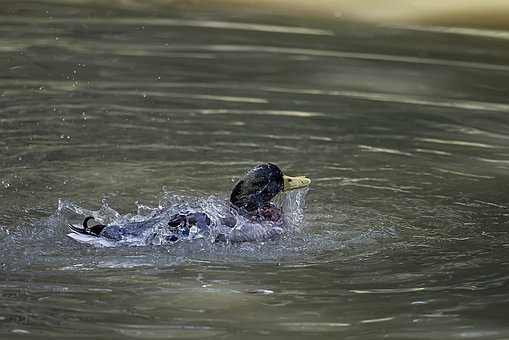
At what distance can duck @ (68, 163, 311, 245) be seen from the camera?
8203mm

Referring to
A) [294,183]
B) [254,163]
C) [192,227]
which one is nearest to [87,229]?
[192,227]

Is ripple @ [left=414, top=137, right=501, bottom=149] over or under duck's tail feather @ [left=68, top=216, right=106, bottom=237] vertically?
over

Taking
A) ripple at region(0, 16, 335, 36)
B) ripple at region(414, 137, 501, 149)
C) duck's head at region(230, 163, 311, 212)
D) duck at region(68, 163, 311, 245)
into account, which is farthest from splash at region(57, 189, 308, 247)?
ripple at region(0, 16, 335, 36)

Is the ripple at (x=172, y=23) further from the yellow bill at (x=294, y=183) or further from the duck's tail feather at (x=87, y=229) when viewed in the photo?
the duck's tail feather at (x=87, y=229)

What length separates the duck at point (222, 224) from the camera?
820cm

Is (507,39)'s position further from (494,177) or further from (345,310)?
(345,310)

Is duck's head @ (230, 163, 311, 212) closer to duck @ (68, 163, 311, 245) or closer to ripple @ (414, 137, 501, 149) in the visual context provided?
duck @ (68, 163, 311, 245)

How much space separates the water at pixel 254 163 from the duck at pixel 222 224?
0.10 metres

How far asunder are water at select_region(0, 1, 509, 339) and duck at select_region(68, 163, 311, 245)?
0.33ft

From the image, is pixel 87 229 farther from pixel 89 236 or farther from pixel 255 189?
pixel 255 189

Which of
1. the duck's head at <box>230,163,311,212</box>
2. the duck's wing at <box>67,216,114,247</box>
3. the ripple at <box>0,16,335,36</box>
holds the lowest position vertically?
the duck's wing at <box>67,216,114,247</box>

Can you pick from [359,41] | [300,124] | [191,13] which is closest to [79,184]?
[300,124]

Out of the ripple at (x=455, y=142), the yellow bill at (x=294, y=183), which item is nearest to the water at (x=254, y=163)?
the ripple at (x=455, y=142)

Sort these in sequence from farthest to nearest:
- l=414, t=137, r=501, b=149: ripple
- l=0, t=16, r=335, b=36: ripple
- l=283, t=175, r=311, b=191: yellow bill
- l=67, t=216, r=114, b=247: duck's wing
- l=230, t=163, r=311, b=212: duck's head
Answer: l=0, t=16, r=335, b=36: ripple → l=414, t=137, r=501, b=149: ripple → l=283, t=175, r=311, b=191: yellow bill → l=230, t=163, r=311, b=212: duck's head → l=67, t=216, r=114, b=247: duck's wing
